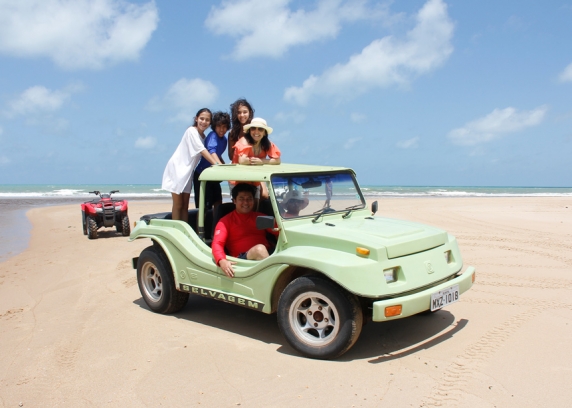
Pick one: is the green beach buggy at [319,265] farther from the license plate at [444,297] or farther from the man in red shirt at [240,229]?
the man in red shirt at [240,229]

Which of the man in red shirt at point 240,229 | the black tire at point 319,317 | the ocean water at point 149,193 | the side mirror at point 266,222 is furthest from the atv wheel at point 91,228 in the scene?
the ocean water at point 149,193

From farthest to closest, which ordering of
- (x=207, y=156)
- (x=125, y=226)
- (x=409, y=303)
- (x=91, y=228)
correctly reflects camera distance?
1. (x=125, y=226)
2. (x=91, y=228)
3. (x=207, y=156)
4. (x=409, y=303)

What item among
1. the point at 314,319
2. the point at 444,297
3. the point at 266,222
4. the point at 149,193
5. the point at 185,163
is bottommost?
the point at 314,319

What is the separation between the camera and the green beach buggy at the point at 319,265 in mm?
4523

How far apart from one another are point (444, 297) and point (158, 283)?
10.9 feet

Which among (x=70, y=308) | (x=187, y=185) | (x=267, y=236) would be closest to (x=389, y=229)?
(x=267, y=236)

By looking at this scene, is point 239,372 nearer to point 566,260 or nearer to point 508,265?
Answer: point 508,265

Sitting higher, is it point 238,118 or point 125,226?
point 238,118

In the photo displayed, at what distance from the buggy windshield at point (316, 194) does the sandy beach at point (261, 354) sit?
1285 mm

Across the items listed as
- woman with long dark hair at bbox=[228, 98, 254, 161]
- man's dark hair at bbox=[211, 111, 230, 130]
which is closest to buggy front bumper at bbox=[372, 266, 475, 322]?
woman with long dark hair at bbox=[228, 98, 254, 161]

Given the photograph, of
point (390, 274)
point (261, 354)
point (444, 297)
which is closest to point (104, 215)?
point (261, 354)

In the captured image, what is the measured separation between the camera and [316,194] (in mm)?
5750

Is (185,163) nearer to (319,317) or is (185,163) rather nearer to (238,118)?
(238,118)

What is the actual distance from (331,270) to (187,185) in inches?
120
